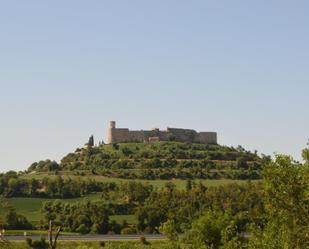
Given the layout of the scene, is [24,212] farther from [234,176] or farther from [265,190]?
[265,190]

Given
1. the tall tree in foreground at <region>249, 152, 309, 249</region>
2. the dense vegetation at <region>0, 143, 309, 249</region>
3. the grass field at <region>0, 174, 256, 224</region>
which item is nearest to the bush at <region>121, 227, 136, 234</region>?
the dense vegetation at <region>0, 143, 309, 249</region>

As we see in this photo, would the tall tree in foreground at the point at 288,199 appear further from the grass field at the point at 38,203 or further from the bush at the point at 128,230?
the grass field at the point at 38,203

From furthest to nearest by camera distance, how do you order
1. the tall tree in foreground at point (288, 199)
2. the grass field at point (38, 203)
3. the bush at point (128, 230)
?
the grass field at point (38, 203) < the bush at point (128, 230) < the tall tree in foreground at point (288, 199)

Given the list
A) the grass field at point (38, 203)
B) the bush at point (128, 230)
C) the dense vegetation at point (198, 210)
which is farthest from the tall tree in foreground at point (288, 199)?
the grass field at point (38, 203)

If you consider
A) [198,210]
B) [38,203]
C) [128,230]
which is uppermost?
[38,203]

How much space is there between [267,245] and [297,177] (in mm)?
4662

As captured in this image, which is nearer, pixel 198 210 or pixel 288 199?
pixel 288 199

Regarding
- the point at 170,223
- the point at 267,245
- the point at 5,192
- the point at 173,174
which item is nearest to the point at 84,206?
the point at 5,192

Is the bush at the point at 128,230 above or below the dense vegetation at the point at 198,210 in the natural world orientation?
below

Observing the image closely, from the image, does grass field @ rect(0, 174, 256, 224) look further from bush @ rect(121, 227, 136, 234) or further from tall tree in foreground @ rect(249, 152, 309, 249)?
tall tree in foreground @ rect(249, 152, 309, 249)

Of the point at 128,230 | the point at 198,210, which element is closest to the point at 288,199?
the point at 128,230

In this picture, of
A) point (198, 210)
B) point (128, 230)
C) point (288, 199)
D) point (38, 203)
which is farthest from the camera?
point (38, 203)

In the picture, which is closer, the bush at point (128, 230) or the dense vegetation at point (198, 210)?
the dense vegetation at point (198, 210)

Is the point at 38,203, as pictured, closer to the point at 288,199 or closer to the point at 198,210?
the point at 198,210
